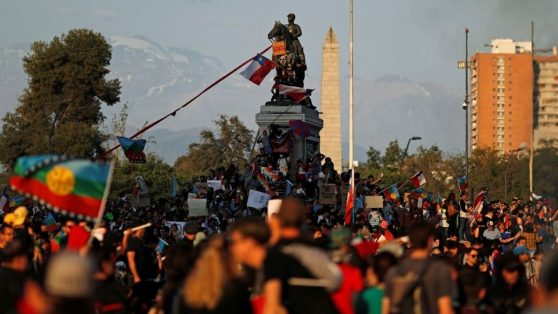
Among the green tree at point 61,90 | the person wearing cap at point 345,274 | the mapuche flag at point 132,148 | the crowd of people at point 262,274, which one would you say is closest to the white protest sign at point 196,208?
the mapuche flag at point 132,148

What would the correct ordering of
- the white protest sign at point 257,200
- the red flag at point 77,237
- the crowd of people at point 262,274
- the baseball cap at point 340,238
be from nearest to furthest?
the crowd of people at point 262,274, the baseball cap at point 340,238, the red flag at point 77,237, the white protest sign at point 257,200

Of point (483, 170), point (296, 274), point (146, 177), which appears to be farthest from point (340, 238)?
point (483, 170)

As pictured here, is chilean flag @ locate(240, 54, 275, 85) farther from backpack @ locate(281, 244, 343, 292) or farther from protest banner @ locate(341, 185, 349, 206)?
backpack @ locate(281, 244, 343, 292)

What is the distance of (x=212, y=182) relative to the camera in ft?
120

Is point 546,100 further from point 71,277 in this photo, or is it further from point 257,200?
point 71,277

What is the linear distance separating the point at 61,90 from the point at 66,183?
60.3 metres

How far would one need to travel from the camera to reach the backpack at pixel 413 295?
10594 mm

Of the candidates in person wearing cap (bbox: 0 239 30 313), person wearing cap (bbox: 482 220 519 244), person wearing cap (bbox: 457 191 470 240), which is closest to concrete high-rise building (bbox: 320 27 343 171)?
person wearing cap (bbox: 457 191 470 240)

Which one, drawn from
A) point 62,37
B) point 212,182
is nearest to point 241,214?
point 212,182

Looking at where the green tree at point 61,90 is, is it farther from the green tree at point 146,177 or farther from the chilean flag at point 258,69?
the chilean flag at point 258,69

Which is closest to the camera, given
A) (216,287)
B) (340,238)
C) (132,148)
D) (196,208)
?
(216,287)

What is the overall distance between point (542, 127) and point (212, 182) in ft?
59.6

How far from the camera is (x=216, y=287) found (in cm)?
937

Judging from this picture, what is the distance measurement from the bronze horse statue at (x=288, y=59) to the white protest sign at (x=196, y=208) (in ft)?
43.7
